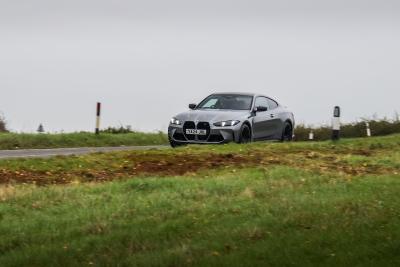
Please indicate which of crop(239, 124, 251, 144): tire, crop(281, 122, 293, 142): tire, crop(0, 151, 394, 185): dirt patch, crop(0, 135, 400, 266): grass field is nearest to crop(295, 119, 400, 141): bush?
crop(281, 122, 293, 142): tire

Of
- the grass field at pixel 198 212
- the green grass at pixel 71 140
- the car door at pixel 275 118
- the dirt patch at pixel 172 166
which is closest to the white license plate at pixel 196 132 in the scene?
the dirt patch at pixel 172 166

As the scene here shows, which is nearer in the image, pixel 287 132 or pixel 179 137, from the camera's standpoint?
pixel 179 137

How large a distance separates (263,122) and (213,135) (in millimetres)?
1800

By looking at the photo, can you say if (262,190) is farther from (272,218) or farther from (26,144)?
(26,144)

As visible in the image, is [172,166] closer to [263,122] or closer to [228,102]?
[228,102]

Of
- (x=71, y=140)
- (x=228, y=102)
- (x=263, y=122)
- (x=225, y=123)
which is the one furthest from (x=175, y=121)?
(x=71, y=140)

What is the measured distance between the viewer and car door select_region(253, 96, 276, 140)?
56.6ft

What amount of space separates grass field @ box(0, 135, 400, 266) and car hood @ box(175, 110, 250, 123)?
10.7 ft

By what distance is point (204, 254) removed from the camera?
6.70 m

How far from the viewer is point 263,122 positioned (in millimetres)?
17516

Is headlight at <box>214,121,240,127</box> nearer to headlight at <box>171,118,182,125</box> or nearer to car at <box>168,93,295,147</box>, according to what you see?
car at <box>168,93,295,147</box>

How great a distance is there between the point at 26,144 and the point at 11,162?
9.35 meters

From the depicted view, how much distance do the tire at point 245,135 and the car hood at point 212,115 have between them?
0.84 ft

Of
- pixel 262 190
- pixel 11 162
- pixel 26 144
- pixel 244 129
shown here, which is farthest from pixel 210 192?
pixel 26 144
